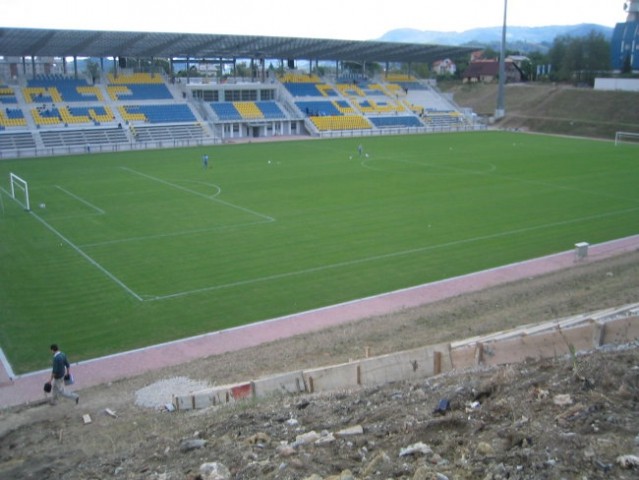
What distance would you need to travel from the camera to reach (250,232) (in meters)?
26.9

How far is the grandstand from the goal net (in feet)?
54.2

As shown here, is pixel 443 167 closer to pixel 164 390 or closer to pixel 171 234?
pixel 171 234

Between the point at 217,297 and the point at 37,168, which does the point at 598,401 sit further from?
the point at 37,168

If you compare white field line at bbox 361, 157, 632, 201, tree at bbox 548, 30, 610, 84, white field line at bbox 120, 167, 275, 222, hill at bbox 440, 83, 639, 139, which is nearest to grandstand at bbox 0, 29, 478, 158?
hill at bbox 440, 83, 639, 139


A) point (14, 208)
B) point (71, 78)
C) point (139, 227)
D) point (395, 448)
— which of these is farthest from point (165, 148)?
point (395, 448)

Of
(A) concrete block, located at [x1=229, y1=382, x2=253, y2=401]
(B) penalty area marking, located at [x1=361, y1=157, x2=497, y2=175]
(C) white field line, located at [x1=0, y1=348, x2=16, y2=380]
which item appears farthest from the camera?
(B) penalty area marking, located at [x1=361, y1=157, x2=497, y2=175]

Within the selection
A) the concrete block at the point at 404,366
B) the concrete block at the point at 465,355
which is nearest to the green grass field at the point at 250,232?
the concrete block at the point at 404,366

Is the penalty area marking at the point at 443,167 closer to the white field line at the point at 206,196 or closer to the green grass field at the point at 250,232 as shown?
the green grass field at the point at 250,232

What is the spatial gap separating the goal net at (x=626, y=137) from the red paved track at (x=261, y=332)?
44374 mm

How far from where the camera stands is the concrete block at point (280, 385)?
11.3 meters

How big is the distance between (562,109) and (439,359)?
7244 cm

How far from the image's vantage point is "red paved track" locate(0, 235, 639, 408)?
14273mm

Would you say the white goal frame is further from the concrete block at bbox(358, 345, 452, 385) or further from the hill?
the hill

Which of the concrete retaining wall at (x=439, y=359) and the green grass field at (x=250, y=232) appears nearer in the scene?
the concrete retaining wall at (x=439, y=359)
